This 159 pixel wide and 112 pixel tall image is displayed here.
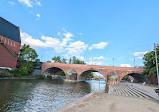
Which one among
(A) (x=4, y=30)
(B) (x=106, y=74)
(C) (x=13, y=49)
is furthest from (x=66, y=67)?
(A) (x=4, y=30)

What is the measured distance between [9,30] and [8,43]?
22.1 ft

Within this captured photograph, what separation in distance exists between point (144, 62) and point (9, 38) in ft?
171

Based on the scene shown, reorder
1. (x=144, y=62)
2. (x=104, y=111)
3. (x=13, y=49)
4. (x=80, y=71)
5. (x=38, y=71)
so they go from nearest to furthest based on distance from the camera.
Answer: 1. (x=104, y=111)
2. (x=144, y=62)
3. (x=13, y=49)
4. (x=80, y=71)
5. (x=38, y=71)

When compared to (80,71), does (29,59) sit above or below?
above

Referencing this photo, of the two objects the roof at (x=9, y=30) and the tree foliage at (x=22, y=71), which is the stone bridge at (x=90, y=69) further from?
the roof at (x=9, y=30)

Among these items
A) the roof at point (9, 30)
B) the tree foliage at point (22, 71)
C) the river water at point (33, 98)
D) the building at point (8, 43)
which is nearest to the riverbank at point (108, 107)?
the river water at point (33, 98)

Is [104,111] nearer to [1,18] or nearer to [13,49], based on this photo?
[13,49]

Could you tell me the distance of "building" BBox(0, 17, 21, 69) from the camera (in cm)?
3538

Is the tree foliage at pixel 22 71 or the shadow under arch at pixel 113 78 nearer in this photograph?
the tree foliage at pixel 22 71

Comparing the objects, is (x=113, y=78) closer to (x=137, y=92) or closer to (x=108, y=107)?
(x=137, y=92)

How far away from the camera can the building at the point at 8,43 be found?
35375 mm

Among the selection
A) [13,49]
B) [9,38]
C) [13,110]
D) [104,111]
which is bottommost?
[13,110]

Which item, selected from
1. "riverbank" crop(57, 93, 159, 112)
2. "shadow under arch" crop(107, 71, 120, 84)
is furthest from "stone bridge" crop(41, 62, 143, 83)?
"riverbank" crop(57, 93, 159, 112)

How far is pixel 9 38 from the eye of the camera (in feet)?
133
